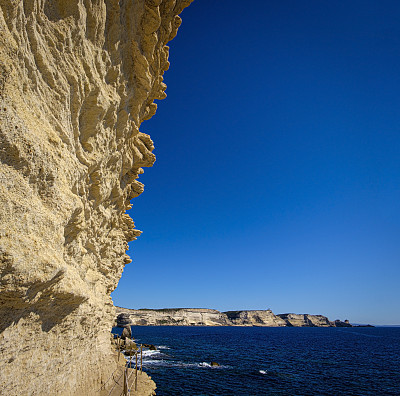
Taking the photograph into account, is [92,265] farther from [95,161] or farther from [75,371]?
[95,161]

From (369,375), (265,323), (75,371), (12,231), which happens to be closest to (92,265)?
(75,371)

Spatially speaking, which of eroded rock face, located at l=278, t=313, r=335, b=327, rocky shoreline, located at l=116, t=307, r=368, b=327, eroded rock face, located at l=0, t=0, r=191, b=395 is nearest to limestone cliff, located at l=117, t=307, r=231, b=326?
rocky shoreline, located at l=116, t=307, r=368, b=327

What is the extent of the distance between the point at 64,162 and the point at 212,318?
6585 inches

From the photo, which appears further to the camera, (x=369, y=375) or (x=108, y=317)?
(x=369, y=375)

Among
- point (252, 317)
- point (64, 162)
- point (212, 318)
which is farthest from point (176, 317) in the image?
point (64, 162)

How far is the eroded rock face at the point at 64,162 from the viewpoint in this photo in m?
6.22

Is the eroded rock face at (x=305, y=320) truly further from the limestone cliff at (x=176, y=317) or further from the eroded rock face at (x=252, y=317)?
the limestone cliff at (x=176, y=317)

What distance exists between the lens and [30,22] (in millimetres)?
6781

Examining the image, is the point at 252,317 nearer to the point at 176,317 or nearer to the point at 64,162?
the point at 176,317

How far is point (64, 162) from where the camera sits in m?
8.33

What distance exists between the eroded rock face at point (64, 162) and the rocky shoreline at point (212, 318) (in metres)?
107

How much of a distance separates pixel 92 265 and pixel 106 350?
5.53m

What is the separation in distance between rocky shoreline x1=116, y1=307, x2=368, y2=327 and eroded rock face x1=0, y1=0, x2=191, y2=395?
10654 cm

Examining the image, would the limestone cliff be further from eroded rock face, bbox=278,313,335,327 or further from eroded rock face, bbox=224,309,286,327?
eroded rock face, bbox=278,313,335,327
